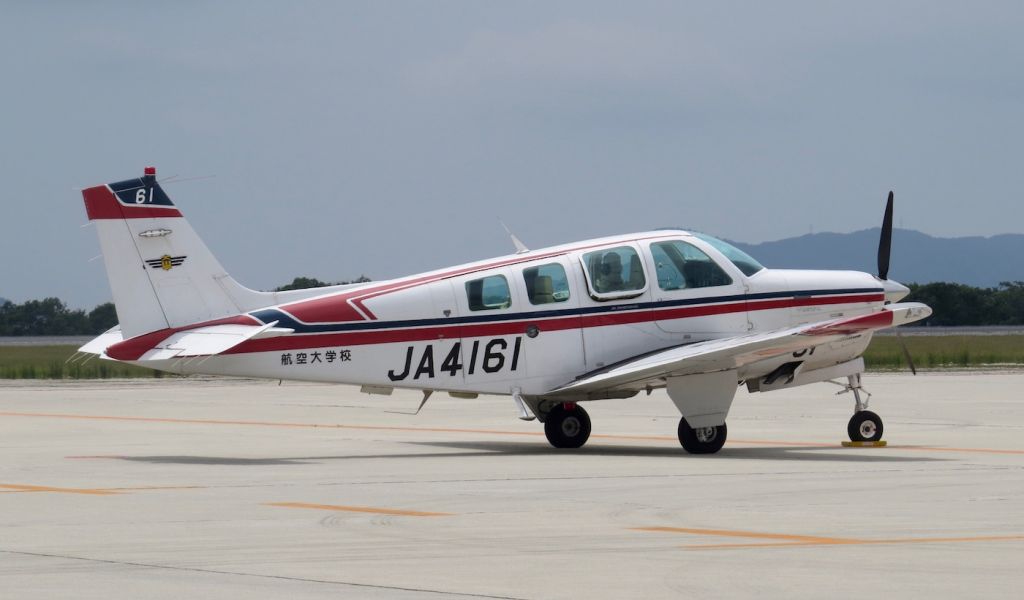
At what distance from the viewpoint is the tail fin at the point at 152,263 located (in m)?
18.8

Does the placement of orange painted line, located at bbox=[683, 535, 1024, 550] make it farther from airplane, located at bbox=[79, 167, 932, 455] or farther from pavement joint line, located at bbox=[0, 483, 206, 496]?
airplane, located at bbox=[79, 167, 932, 455]

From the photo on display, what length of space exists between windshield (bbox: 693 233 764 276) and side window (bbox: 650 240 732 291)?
27cm

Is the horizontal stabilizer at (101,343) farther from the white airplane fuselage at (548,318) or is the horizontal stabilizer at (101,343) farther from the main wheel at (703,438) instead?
the main wheel at (703,438)

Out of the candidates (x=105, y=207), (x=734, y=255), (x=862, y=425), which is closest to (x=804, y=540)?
(x=734, y=255)

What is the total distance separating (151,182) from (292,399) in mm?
18191

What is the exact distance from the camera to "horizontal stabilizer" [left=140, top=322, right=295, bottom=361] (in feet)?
60.2

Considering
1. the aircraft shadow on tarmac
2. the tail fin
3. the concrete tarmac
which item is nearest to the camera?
the concrete tarmac

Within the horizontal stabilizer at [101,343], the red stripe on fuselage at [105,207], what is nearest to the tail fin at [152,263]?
the red stripe on fuselage at [105,207]

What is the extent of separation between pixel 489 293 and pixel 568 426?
2352 mm

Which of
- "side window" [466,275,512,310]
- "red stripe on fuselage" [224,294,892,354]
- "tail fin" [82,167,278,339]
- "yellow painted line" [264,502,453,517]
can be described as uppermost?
"tail fin" [82,167,278,339]

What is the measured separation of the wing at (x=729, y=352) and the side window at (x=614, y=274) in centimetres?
90

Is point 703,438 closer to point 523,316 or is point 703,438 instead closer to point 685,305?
point 685,305

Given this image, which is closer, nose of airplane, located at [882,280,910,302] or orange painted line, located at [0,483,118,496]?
orange painted line, located at [0,483,118,496]

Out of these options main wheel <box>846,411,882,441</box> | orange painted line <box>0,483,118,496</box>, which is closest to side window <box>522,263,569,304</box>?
main wheel <box>846,411,882,441</box>
